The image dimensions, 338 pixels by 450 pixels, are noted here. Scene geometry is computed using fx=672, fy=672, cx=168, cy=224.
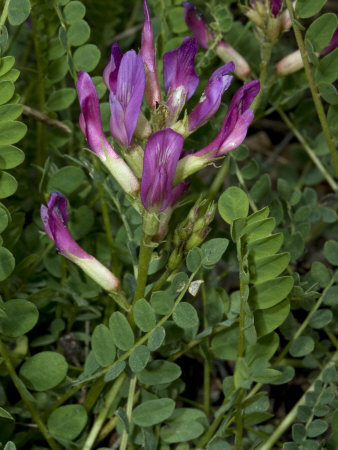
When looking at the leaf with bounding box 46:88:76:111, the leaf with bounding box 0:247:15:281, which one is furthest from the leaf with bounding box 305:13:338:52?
the leaf with bounding box 0:247:15:281

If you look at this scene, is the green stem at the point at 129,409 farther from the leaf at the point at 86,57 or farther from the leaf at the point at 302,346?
the leaf at the point at 86,57

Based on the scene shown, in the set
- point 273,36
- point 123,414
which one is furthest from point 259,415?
point 273,36

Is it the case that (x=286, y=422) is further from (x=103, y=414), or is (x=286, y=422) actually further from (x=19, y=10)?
(x=19, y=10)

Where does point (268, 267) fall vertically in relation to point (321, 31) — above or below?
below

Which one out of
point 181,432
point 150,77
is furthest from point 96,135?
point 181,432

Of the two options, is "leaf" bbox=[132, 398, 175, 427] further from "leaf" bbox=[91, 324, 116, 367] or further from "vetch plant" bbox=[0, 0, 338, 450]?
"leaf" bbox=[91, 324, 116, 367]

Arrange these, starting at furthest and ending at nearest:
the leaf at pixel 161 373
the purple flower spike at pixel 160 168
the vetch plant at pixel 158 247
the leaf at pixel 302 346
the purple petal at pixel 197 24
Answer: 1. the purple petal at pixel 197 24
2. the leaf at pixel 302 346
3. the leaf at pixel 161 373
4. the vetch plant at pixel 158 247
5. the purple flower spike at pixel 160 168

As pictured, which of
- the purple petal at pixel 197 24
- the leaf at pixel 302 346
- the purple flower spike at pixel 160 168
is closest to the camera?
the purple flower spike at pixel 160 168

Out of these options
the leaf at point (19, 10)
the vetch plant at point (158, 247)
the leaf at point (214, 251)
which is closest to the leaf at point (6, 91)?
the vetch plant at point (158, 247)
